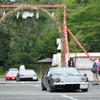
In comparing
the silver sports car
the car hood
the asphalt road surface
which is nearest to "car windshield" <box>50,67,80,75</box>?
the silver sports car

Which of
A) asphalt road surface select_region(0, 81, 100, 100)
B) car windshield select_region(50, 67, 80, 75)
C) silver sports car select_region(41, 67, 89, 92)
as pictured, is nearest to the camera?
asphalt road surface select_region(0, 81, 100, 100)

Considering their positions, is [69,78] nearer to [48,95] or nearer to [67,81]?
[67,81]

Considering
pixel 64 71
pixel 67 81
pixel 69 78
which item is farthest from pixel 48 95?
pixel 64 71

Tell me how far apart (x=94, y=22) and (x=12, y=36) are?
40.2 meters

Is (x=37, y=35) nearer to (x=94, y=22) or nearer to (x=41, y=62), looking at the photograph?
(x=41, y=62)

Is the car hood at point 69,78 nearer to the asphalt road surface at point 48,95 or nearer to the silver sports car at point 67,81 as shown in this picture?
the silver sports car at point 67,81

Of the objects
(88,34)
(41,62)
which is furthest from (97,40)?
(41,62)

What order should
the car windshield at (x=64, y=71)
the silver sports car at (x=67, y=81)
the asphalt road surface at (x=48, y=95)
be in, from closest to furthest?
the asphalt road surface at (x=48, y=95)
the silver sports car at (x=67, y=81)
the car windshield at (x=64, y=71)

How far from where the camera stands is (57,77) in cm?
2356

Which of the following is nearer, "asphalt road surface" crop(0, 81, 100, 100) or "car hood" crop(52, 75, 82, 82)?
"asphalt road surface" crop(0, 81, 100, 100)

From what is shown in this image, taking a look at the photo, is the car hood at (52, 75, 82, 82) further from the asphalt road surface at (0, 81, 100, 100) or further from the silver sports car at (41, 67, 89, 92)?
the asphalt road surface at (0, 81, 100, 100)

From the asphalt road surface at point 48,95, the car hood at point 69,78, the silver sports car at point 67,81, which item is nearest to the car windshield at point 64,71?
the silver sports car at point 67,81

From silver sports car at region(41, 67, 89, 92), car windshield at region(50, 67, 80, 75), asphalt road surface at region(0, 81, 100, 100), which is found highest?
car windshield at region(50, 67, 80, 75)

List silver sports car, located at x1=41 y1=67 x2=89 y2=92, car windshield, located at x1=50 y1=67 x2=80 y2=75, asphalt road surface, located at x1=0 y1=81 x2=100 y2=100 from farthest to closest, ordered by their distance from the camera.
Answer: car windshield, located at x1=50 y1=67 x2=80 y2=75 < silver sports car, located at x1=41 y1=67 x2=89 y2=92 < asphalt road surface, located at x1=0 y1=81 x2=100 y2=100
